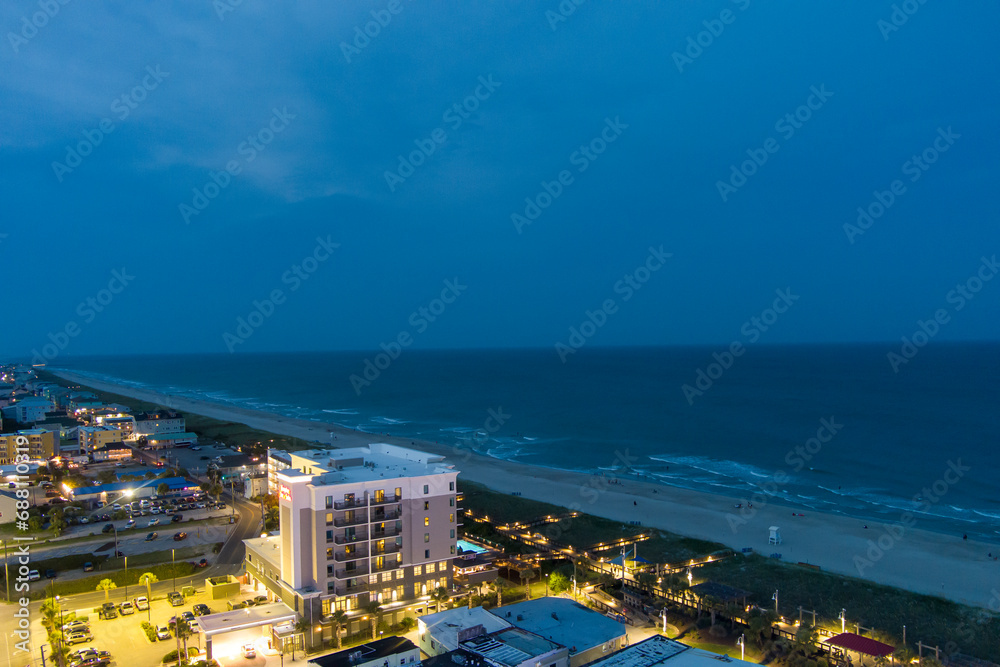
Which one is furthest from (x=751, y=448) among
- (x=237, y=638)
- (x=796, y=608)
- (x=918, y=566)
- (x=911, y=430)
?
(x=237, y=638)

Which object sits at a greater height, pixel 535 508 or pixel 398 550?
pixel 398 550

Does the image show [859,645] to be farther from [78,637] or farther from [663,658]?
[78,637]

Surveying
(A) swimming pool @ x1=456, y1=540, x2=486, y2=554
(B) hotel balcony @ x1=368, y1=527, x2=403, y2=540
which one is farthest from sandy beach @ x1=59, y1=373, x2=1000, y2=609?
(B) hotel balcony @ x1=368, y1=527, x2=403, y2=540

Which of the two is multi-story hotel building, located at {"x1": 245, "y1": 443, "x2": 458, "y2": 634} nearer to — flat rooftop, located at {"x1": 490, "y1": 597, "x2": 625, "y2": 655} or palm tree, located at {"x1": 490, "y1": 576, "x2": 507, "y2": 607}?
palm tree, located at {"x1": 490, "y1": 576, "x2": 507, "y2": 607}

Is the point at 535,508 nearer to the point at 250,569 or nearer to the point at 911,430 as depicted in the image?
the point at 250,569

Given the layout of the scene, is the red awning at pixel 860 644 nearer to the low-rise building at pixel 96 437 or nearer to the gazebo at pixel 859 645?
the gazebo at pixel 859 645

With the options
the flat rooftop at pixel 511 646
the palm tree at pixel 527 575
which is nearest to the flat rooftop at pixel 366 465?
the palm tree at pixel 527 575
